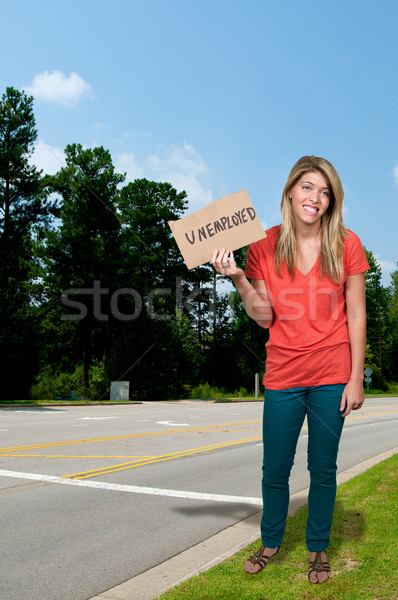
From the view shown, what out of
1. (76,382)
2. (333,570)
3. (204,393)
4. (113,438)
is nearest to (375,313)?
(204,393)

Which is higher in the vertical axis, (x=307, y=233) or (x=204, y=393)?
(x=307, y=233)

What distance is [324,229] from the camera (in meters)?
3.62

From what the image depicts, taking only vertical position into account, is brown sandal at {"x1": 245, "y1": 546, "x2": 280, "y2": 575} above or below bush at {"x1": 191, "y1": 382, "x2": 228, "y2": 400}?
below

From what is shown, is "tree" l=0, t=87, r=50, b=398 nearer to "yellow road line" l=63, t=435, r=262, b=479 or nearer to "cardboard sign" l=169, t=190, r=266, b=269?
"yellow road line" l=63, t=435, r=262, b=479

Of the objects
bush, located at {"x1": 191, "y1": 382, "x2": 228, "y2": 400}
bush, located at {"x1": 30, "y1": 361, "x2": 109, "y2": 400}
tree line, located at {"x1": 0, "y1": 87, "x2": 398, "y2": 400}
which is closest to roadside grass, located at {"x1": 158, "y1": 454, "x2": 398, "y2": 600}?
tree line, located at {"x1": 0, "y1": 87, "x2": 398, "y2": 400}

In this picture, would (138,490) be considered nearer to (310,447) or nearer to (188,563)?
(188,563)

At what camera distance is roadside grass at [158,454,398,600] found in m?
3.20

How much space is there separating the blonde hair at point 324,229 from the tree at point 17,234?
28556 millimetres

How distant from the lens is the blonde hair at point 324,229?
352cm

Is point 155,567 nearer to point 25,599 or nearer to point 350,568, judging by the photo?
point 25,599

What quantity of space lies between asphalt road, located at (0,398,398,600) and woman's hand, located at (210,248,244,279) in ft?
7.02

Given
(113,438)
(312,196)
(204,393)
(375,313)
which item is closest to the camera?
(312,196)

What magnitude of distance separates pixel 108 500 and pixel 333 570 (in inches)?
120

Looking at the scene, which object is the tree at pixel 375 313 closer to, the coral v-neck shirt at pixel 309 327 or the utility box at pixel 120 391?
the utility box at pixel 120 391
